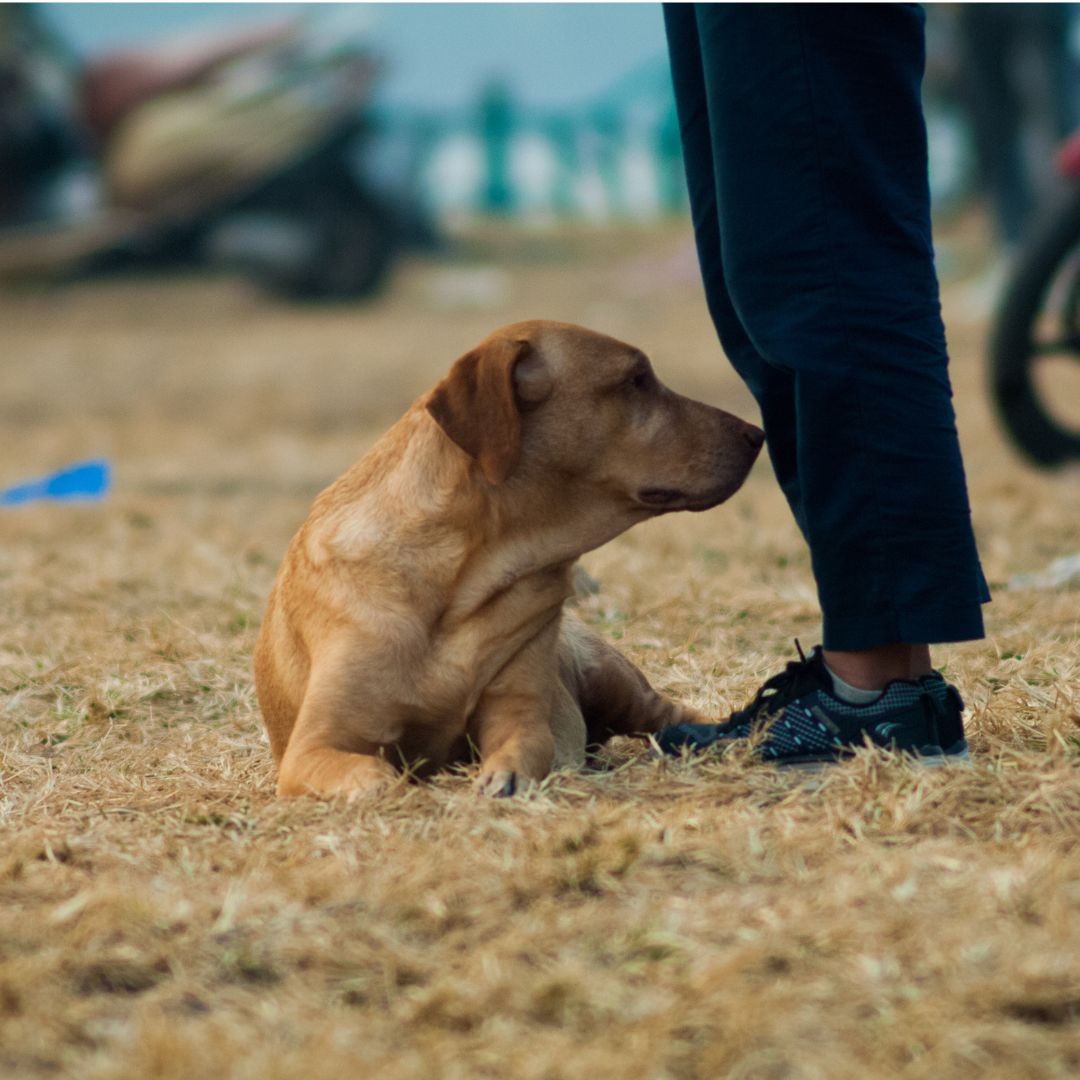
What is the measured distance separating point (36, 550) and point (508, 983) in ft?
15.3

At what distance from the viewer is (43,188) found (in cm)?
1659

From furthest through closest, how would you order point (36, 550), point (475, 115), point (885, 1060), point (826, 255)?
point (475, 115) → point (36, 550) → point (826, 255) → point (885, 1060)

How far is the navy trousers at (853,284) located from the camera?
263cm

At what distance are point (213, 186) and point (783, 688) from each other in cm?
1486

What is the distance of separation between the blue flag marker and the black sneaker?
515cm

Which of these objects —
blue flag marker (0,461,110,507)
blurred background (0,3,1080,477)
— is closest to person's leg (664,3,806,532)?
blue flag marker (0,461,110,507)

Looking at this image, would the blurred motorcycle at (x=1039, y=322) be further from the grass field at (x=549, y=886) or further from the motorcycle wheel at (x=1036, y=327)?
the grass field at (x=549, y=886)

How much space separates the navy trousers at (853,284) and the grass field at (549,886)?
1.17ft

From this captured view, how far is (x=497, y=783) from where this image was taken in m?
2.77

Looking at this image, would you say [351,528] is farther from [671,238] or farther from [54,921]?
[671,238]

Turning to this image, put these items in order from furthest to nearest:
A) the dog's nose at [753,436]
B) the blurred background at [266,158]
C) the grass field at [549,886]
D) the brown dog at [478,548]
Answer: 1. the blurred background at [266,158]
2. the dog's nose at [753,436]
3. the brown dog at [478,548]
4. the grass field at [549,886]

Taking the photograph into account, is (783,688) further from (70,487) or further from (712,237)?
(70,487)

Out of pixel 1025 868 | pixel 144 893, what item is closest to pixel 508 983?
pixel 144 893

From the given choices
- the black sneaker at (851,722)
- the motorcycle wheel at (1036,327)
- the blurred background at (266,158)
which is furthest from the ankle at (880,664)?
the blurred background at (266,158)
